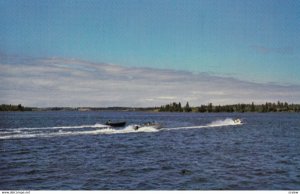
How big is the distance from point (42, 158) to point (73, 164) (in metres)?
3.18

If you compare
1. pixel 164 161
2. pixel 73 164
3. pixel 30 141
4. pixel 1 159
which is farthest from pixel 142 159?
pixel 30 141

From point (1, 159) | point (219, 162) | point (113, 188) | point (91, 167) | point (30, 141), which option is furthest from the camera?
point (30, 141)

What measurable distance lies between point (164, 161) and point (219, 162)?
2577 millimetres

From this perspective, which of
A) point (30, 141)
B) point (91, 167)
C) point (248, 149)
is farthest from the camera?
point (30, 141)

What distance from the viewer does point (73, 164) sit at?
21.6 metres

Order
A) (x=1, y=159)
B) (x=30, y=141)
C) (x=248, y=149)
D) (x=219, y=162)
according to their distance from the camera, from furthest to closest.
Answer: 1. (x=30, y=141)
2. (x=248, y=149)
3. (x=1, y=159)
4. (x=219, y=162)

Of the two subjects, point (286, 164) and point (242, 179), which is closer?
point (242, 179)

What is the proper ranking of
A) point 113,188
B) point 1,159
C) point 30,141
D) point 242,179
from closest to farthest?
point 113,188 < point 242,179 < point 1,159 < point 30,141

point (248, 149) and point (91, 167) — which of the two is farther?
point (248, 149)

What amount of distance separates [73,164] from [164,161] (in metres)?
4.28

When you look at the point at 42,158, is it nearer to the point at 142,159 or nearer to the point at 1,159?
the point at 1,159

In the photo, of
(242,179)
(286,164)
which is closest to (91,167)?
(242,179)

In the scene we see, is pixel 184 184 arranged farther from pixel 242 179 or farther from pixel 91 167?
pixel 91 167

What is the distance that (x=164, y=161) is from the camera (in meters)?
22.7
